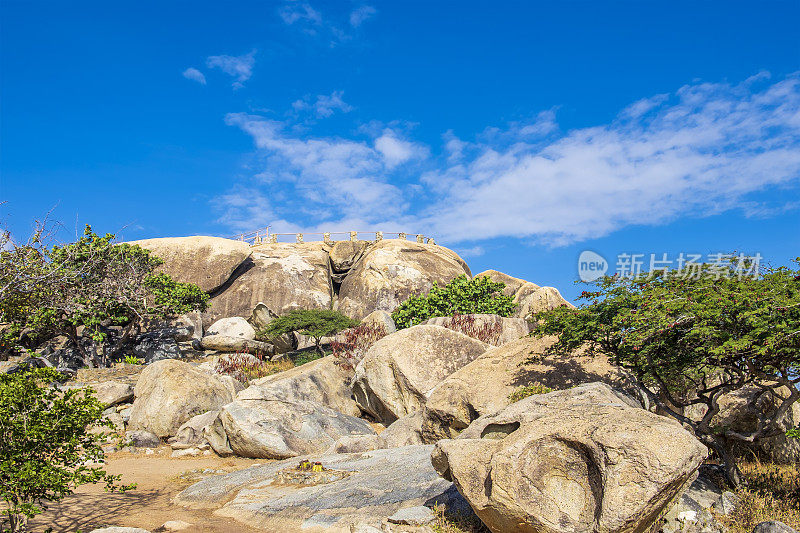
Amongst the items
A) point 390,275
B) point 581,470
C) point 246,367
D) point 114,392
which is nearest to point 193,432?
point 114,392

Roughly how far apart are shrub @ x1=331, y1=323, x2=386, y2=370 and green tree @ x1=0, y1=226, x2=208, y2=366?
35.0 ft

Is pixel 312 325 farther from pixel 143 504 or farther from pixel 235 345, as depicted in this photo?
pixel 143 504

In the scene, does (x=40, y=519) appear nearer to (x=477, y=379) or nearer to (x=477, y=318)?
(x=477, y=379)

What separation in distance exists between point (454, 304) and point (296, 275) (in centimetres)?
1513

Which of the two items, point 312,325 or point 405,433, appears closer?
point 405,433

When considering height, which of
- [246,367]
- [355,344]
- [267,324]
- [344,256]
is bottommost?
[246,367]

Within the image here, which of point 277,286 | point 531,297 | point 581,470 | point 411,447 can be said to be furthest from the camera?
point 277,286

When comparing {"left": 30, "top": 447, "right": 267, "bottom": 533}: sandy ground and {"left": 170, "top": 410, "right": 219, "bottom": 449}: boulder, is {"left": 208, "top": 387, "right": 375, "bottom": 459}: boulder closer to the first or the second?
{"left": 30, "top": 447, "right": 267, "bottom": 533}: sandy ground

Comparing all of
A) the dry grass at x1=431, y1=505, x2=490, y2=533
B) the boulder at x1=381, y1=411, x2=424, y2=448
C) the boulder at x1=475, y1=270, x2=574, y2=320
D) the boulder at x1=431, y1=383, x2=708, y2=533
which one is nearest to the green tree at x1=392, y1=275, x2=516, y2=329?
the boulder at x1=475, y1=270, x2=574, y2=320

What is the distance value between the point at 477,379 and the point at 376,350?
4953 mm

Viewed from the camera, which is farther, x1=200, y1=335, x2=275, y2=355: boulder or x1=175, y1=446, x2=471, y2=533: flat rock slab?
x1=200, y1=335, x2=275, y2=355: boulder

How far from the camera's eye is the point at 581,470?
559 centimetres

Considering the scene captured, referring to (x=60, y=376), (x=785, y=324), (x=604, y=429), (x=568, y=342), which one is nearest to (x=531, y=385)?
(x=568, y=342)

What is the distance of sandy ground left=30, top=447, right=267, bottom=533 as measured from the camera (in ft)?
27.2
